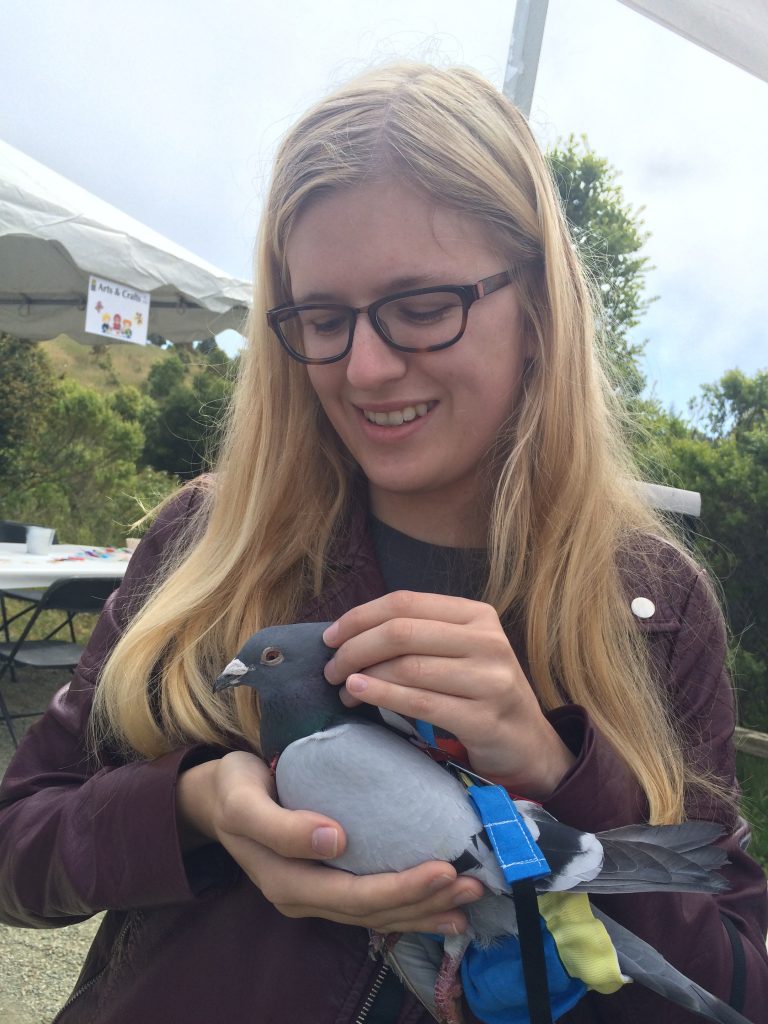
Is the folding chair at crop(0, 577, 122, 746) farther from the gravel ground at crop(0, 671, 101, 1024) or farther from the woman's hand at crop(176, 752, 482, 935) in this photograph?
the woman's hand at crop(176, 752, 482, 935)

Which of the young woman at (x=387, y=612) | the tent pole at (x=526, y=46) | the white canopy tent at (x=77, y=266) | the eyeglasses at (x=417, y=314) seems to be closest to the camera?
the young woman at (x=387, y=612)

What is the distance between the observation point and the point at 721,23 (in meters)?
2.21

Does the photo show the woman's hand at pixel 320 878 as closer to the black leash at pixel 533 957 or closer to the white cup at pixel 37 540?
the black leash at pixel 533 957

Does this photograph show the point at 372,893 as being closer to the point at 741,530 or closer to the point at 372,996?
the point at 372,996

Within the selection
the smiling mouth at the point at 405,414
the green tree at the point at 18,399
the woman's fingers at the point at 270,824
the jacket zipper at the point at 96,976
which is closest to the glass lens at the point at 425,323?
the smiling mouth at the point at 405,414

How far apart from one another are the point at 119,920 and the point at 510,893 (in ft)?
2.20

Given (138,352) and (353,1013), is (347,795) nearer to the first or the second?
(353,1013)

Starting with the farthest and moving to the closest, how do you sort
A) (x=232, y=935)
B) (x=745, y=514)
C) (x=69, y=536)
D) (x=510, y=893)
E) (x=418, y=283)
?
(x=69, y=536), (x=745, y=514), (x=418, y=283), (x=232, y=935), (x=510, y=893)

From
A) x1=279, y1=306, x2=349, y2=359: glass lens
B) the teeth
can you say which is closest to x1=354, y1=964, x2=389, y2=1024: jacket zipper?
the teeth

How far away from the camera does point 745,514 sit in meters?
5.11

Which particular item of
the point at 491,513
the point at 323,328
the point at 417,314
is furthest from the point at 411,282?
the point at 491,513

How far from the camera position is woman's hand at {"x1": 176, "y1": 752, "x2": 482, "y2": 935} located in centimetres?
90

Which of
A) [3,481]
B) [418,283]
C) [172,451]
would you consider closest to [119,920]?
[418,283]

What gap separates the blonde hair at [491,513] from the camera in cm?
128
